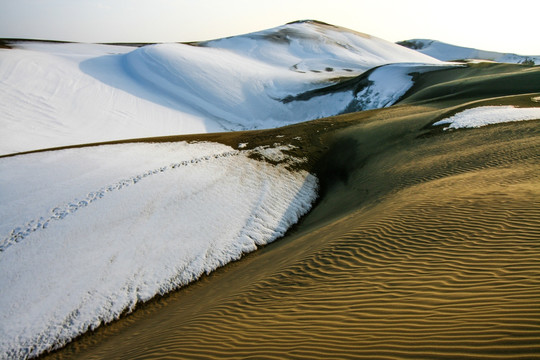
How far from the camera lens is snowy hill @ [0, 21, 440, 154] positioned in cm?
4328

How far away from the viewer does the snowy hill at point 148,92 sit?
1704 inches

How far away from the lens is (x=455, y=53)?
139 meters

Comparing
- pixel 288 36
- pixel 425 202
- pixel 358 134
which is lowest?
pixel 425 202

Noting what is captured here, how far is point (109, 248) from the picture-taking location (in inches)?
486

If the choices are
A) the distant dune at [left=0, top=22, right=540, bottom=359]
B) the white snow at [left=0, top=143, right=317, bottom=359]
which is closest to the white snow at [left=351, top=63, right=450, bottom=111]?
the distant dune at [left=0, top=22, right=540, bottom=359]

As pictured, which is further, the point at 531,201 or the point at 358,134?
the point at 358,134

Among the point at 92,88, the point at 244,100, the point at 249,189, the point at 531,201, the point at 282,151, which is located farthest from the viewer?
the point at 244,100

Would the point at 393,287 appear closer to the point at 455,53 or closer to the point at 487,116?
the point at 487,116

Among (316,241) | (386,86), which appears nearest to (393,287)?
(316,241)

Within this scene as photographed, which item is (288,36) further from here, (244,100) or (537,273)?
(537,273)

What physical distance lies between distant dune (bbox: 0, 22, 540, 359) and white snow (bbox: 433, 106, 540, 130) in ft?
0.48

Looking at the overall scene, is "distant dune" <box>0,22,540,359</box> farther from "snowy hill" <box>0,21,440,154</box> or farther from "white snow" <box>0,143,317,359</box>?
"snowy hill" <box>0,21,440,154</box>

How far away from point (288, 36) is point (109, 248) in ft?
356

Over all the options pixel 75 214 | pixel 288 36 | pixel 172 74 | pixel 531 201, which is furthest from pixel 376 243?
pixel 288 36
